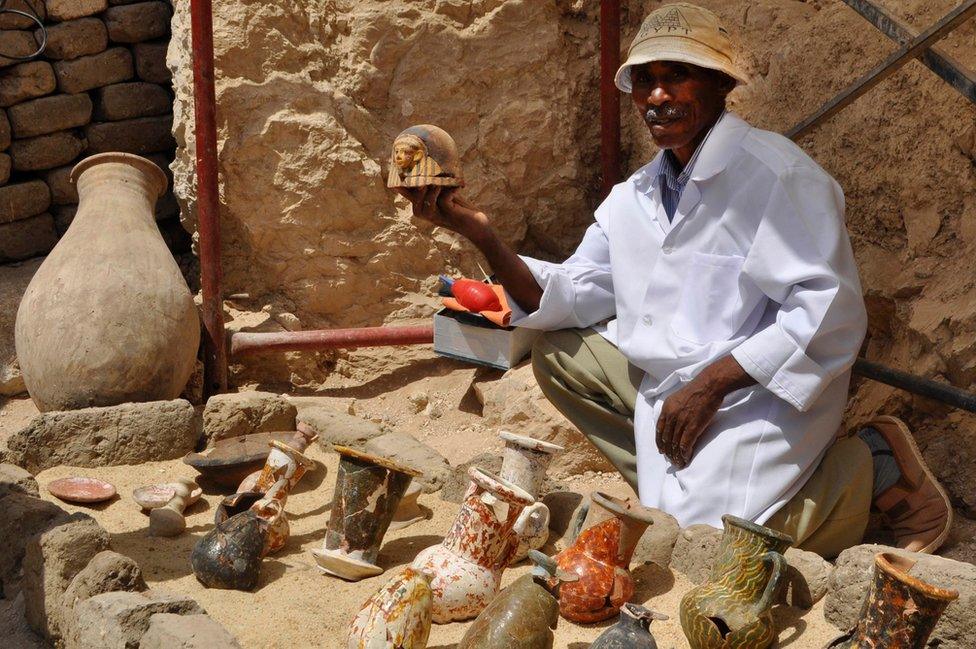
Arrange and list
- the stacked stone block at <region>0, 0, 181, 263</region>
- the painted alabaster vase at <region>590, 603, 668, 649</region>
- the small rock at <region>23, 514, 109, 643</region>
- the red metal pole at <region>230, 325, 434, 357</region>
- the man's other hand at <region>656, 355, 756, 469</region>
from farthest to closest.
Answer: the stacked stone block at <region>0, 0, 181, 263</region>, the red metal pole at <region>230, 325, 434, 357</region>, the man's other hand at <region>656, 355, 756, 469</region>, the small rock at <region>23, 514, 109, 643</region>, the painted alabaster vase at <region>590, 603, 668, 649</region>

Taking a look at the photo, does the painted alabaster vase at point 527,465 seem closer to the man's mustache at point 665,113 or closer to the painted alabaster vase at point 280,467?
the painted alabaster vase at point 280,467

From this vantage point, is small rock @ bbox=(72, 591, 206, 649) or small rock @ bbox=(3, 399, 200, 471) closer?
small rock @ bbox=(72, 591, 206, 649)

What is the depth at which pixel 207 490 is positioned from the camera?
15.4ft

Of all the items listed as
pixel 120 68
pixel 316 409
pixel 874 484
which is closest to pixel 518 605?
pixel 874 484

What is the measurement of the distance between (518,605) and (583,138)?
383 centimetres

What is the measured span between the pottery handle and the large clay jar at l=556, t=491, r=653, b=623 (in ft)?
1.32

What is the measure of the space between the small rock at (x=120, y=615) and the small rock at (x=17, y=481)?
43.4 inches

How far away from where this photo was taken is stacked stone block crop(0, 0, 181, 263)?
23.2 ft

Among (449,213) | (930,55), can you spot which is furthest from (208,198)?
(930,55)

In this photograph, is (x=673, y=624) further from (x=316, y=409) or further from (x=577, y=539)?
(x=316, y=409)

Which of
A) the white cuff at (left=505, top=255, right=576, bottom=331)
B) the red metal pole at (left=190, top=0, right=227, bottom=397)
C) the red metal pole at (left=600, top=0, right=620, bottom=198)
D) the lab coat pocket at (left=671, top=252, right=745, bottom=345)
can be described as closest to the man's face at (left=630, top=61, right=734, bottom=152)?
the lab coat pocket at (left=671, top=252, right=745, bottom=345)

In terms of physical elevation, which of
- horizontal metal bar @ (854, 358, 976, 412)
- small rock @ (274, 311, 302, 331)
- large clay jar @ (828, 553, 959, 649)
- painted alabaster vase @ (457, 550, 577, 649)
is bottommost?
small rock @ (274, 311, 302, 331)

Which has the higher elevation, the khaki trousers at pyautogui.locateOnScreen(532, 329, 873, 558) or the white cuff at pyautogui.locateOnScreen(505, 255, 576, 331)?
the white cuff at pyautogui.locateOnScreen(505, 255, 576, 331)

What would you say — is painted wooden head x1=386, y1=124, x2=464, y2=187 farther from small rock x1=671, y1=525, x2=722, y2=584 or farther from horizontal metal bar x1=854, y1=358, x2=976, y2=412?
horizontal metal bar x1=854, y1=358, x2=976, y2=412
